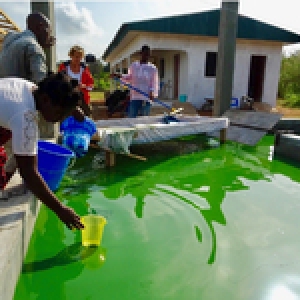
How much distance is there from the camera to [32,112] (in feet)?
5.81

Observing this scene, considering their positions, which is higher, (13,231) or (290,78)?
(290,78)

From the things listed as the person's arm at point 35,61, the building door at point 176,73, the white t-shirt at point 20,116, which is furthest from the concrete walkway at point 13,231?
the building door at point 176,73

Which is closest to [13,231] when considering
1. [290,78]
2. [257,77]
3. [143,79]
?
[143,79]

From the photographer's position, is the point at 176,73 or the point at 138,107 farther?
the point at 176,73

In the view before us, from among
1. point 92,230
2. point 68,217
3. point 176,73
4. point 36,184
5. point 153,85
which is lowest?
point 92,230

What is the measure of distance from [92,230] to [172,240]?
673mm

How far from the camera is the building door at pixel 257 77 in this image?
1268 cm

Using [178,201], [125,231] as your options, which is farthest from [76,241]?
[178,201]

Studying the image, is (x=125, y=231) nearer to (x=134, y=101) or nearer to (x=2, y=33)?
(x=134, y=101)

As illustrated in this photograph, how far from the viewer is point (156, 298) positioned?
1880 mm

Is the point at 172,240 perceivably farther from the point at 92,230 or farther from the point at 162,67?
the point at 162,67

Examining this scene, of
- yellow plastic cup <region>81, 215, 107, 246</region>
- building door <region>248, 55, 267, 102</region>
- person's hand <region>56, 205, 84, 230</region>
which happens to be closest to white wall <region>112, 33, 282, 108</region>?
building door <region>248, 55, 267, 102</region>

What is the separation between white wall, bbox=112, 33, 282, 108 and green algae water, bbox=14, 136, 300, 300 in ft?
24.5

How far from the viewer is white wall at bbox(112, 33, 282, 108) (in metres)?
10.9
